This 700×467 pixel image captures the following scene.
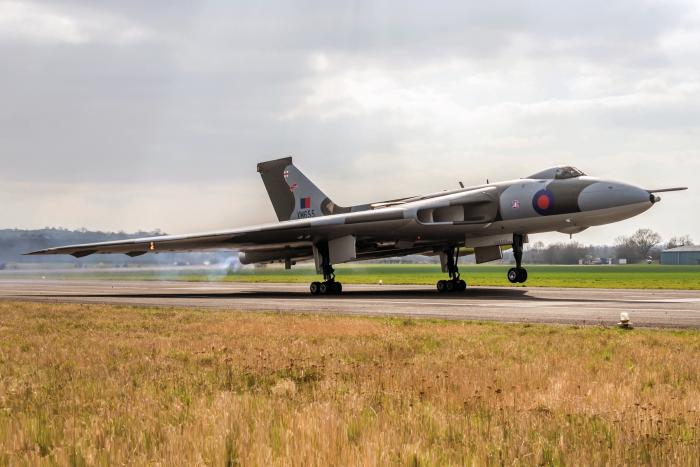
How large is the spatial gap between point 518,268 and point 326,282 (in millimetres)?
8014

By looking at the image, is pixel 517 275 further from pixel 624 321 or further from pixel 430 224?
pixel 624 321

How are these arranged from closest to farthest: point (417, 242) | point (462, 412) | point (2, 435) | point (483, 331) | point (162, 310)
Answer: point (2, 435) → point (462, 412) → point (483, 331) → point (162, 310) → point (417, 242)

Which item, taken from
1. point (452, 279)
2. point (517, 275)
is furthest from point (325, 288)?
point (517, 275)

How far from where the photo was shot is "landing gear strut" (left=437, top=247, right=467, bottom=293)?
28.0 meters

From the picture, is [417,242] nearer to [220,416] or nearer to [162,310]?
[162,310]

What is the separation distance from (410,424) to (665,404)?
2564mm

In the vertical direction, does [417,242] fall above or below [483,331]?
above

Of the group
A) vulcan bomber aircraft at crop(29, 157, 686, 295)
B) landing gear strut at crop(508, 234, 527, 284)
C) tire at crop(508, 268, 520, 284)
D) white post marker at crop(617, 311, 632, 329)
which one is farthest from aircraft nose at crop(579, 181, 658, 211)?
white post marker at crop(617, 311, 632, 329)

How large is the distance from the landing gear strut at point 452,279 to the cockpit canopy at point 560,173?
5469 millimetres

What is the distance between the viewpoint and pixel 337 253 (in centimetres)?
2808

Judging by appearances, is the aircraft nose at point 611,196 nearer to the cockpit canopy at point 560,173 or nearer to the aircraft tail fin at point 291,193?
the cockpit canopy at point 560,173

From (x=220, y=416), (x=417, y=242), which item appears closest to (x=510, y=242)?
(x=417, y=242)

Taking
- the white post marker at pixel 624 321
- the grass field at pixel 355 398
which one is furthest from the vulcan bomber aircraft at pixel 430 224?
the grass field at pixel 355 398

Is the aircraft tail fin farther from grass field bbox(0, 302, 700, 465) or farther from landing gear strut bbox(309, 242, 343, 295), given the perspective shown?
grass field bbox(0, 302, 700, 465)
